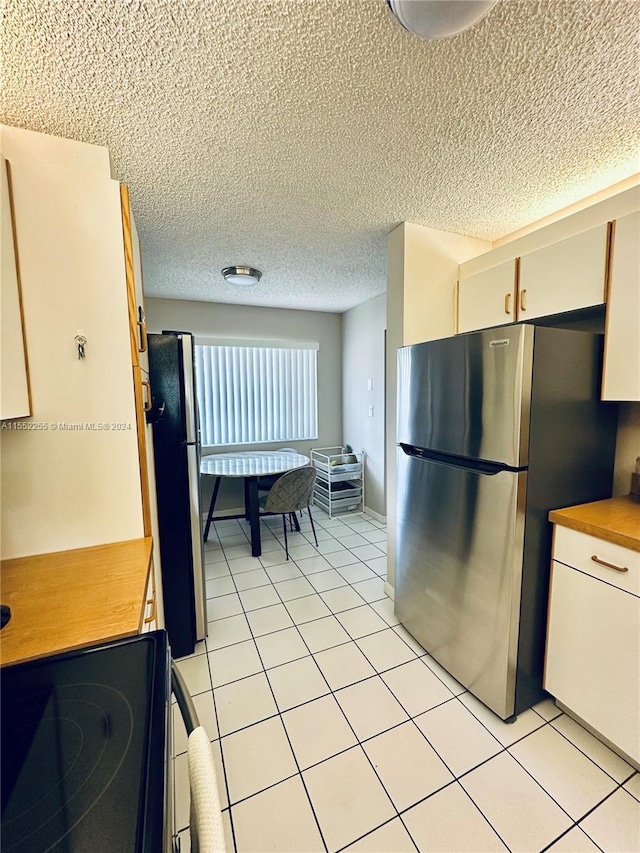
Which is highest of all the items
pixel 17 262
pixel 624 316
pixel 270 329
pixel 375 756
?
pixel 270 329

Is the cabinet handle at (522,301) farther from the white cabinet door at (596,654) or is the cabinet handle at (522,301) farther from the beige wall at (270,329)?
the beige wall at (270,329)

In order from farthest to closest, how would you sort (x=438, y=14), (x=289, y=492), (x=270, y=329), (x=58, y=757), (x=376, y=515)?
(x=270, y=329) < (x=376, y=515) < (x=289, y=492) < (x=438, y=14) < (x=58, y=757)

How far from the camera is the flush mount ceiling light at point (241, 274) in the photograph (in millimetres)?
2652

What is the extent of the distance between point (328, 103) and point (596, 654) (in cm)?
217

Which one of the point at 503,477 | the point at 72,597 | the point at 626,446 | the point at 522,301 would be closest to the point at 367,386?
the point at 522,301

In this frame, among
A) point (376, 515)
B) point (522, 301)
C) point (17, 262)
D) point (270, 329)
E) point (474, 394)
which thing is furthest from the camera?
point (270, 329)

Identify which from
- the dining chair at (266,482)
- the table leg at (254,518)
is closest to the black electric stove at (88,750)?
the table leg at (254,518)

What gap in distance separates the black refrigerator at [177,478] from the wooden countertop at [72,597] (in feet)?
1.70

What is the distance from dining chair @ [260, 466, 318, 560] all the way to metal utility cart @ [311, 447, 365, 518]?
0.74 metres

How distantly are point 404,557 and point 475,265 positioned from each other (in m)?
1.78

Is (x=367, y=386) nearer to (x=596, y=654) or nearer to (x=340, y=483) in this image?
(x=340, y=483)

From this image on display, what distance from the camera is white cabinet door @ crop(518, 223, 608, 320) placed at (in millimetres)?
1465

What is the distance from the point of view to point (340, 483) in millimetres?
4059

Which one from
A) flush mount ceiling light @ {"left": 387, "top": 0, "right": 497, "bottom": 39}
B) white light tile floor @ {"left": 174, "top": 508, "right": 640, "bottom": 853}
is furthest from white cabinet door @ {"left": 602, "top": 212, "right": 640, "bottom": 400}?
white light tile floor @ {"left": 174, "top": 508, "right": 640, "bottom": 853}
